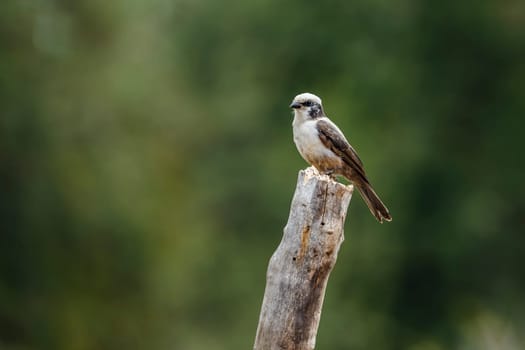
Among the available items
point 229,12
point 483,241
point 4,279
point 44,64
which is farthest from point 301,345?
point 229,12

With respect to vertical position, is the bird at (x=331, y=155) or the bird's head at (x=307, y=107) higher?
the bird's head at (x=307, y=107)

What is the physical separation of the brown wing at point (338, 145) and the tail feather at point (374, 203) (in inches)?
3.7

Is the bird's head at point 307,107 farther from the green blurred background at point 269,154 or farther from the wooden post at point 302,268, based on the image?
the green blurred background at point 269,154

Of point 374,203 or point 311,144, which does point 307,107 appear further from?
point 374,203

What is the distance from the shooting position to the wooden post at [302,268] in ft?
22.2

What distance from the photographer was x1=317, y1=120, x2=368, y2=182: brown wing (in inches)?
347

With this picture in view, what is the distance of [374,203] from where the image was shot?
28.9 feet

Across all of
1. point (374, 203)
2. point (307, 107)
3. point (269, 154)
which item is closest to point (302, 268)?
point (374, 203)

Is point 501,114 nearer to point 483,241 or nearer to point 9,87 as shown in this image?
point 483,241

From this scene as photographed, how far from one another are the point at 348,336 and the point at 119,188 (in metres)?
5.02

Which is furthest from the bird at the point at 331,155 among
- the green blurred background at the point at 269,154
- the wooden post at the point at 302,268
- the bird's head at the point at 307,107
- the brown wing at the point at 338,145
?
the green blurred background at the point at 269,154

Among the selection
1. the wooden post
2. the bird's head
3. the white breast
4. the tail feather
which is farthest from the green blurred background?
the wooden post

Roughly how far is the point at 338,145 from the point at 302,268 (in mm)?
2252

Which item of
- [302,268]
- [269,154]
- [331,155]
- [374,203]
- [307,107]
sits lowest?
[302,268]
